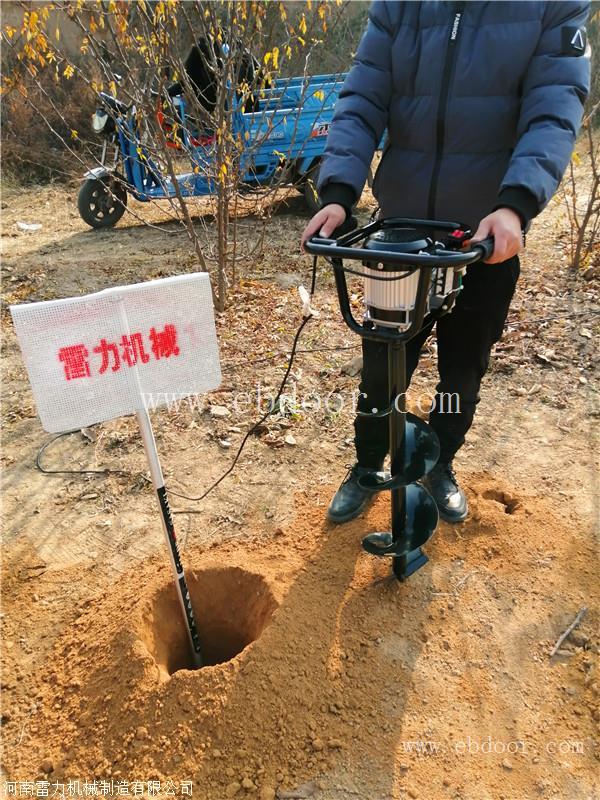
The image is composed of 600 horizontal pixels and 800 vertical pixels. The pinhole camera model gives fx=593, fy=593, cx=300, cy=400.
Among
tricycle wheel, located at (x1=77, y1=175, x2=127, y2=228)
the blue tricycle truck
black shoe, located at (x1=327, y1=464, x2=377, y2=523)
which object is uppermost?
the blue tricycle truck

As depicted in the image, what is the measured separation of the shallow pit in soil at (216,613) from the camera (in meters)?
2.19

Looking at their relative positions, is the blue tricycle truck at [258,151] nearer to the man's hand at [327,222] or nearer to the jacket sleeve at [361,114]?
the jacket sleeve at [361,114]

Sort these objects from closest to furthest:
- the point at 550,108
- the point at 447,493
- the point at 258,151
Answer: the point at 550,108 < the point at 447,493 < the point at 258,151

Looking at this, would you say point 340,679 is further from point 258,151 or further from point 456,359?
point 258,151

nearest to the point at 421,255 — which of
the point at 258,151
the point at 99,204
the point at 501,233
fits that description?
the point at 501,233

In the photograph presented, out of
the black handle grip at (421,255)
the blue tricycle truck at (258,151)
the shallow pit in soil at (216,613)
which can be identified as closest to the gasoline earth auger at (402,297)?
the black handle grip at (421,255)

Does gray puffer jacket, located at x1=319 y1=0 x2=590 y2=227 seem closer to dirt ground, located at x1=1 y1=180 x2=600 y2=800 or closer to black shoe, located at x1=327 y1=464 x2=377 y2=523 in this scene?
black shoe, located at x1=327 y1=464 x2=377 y2=523

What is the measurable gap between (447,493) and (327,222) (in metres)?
1.29

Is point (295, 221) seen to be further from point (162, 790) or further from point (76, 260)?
point (162, 790)

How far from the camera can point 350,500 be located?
8.39ft

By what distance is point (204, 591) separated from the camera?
91.4 inches

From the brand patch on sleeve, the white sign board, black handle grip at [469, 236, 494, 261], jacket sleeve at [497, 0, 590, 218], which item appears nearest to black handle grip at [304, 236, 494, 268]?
black handle grip at [469, 236, 494, 261]

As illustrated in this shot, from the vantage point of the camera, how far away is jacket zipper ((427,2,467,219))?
5.97 feet

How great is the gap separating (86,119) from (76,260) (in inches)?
232
